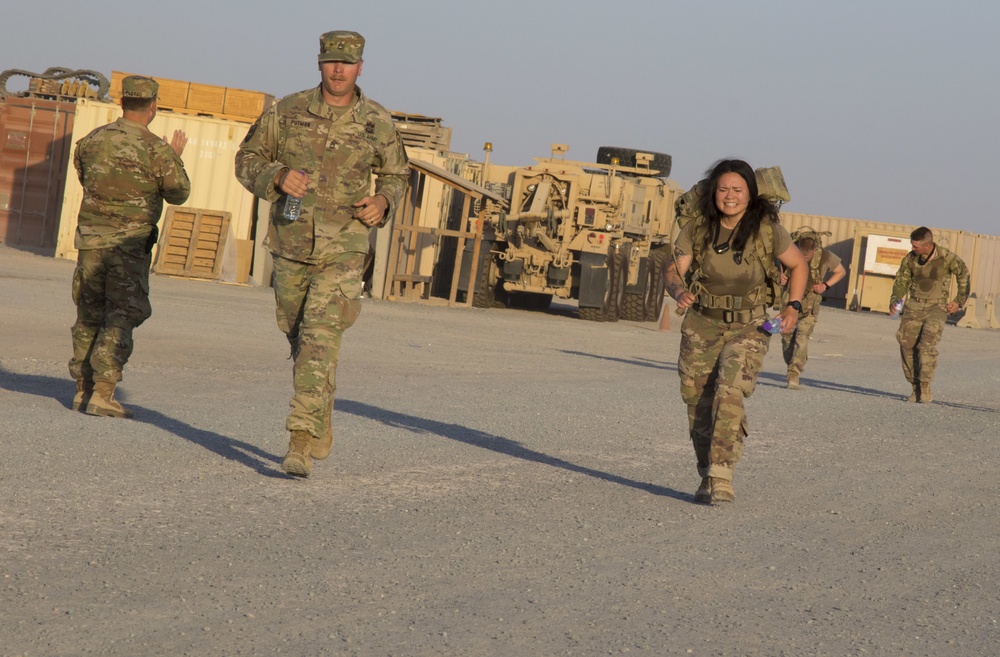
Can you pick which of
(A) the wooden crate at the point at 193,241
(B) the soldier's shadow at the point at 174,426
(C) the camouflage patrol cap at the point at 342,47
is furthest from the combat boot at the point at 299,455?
(A) the wooden crate at the point at 193,241

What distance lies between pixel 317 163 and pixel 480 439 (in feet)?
9.32

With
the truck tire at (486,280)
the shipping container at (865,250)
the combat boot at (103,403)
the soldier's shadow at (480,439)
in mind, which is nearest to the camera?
the soldier's shadow at (480,439)

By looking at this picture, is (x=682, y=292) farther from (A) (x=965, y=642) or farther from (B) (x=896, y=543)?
(A) (x=965, y=642)

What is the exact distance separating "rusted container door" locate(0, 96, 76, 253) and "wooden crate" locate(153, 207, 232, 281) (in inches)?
290

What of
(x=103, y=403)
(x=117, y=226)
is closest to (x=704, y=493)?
(x=103, y=403)

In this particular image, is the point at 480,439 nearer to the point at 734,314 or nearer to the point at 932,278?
the point at 734,314

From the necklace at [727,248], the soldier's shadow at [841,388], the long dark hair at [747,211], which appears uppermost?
the long dark hair at [747,211]

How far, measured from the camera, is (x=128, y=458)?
6965mm

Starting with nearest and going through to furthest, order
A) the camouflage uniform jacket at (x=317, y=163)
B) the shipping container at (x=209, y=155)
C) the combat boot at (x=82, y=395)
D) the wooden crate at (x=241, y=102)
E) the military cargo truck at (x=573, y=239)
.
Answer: the camouflage uniform jacket at (x=317, y=163), the combat boot at (x=82, y=395), the military cargo truck at (x=573, y=239), the shipping container at (x=209, y=155), the wooden crate at (x=241, y=102)

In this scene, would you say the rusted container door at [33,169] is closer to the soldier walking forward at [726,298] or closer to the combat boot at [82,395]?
the combat boot at [82,395]

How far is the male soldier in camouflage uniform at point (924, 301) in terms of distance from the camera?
46.6 feet

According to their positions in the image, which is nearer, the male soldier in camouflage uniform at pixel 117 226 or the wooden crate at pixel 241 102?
the male soldier in camouflage uniform at pixel 117 226

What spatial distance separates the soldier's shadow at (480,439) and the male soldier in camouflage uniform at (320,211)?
5.77ft

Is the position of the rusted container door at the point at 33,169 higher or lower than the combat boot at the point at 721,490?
higher
